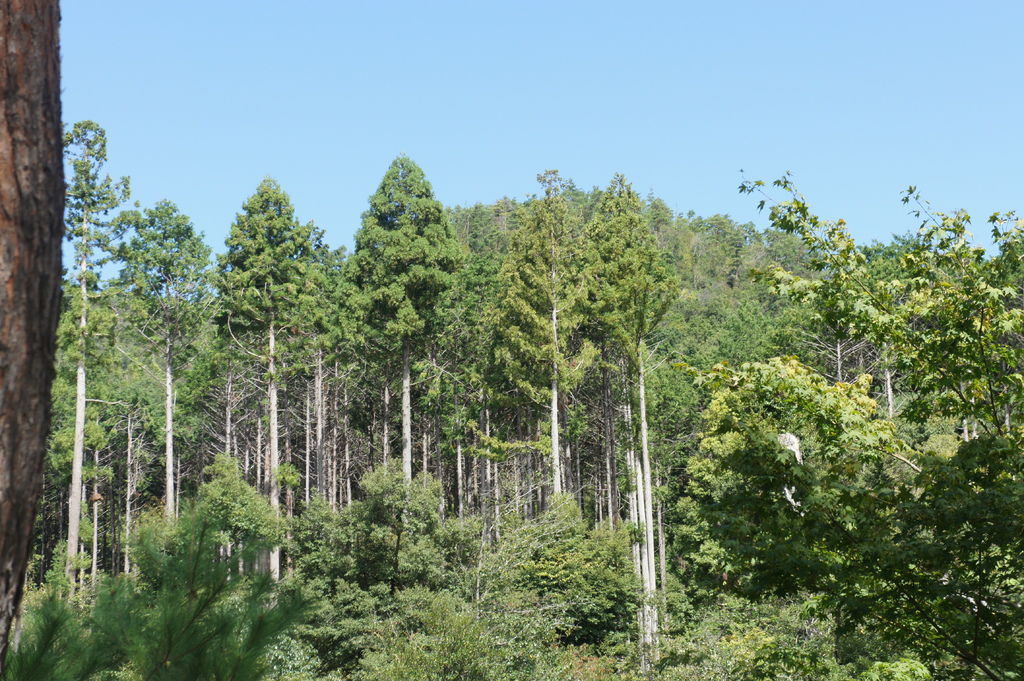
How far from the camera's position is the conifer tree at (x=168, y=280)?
26.7 meters

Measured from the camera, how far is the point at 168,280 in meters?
27.9

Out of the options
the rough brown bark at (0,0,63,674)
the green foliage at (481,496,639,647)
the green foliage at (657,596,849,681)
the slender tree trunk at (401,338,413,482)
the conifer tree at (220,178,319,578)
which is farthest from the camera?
the conifer tree at (220,178,319,578)

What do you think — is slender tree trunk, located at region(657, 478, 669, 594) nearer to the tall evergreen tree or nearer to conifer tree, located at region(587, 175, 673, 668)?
conifer tree, located at region(587, 175, 673, 668)

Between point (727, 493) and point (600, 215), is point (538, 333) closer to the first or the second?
point (600, 215)

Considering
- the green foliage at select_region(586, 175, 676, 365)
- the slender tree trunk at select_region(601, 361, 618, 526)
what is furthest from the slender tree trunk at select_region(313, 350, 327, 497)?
the green foliage at select_region(586, 175, 676, 365)

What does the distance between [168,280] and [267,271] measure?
378cm

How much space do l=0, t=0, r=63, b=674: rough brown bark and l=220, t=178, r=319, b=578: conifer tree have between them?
24509mm

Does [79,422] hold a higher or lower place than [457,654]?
higher

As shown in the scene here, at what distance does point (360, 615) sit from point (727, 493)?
585 inches

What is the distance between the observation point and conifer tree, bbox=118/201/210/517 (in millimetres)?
26656

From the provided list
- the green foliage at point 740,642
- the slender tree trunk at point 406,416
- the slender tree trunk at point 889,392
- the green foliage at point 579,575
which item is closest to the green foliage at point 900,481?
the green foliage at point 740,642

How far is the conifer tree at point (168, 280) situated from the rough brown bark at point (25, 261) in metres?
25.7

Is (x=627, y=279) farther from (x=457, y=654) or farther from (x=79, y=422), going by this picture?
(x=79, y=422)

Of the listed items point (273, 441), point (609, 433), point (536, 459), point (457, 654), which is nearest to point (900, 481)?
point (457, 654)
